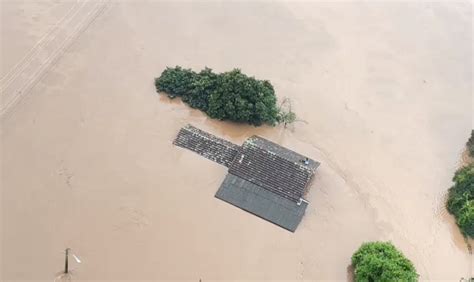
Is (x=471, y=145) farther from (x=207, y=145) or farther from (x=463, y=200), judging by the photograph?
(x=207, y=145)

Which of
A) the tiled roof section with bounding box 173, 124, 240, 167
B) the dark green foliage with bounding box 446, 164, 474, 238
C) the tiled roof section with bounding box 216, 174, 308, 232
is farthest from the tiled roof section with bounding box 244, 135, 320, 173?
the dark green foliage with bounding box 446, 164, 474, 238

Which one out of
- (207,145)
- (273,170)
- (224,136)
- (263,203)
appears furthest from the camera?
(224,136)

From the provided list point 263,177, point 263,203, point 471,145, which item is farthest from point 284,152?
point 471,145

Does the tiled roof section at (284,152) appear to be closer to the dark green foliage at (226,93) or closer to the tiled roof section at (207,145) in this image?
the tiled roof section at (207,145)

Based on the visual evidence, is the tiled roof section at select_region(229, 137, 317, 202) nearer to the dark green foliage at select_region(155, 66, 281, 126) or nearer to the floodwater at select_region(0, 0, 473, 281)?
the floodwater at select_region(0, 0, 473, 281)

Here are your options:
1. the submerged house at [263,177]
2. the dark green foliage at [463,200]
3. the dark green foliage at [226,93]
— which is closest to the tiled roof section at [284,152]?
the submerged house at [263,177]

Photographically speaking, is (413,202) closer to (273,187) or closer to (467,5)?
(273,187)

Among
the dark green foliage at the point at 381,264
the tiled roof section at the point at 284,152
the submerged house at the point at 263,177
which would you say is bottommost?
the dark green foliage at the point at 381,264

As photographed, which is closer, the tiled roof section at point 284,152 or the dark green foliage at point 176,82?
the tiled roof section at point 284,152
